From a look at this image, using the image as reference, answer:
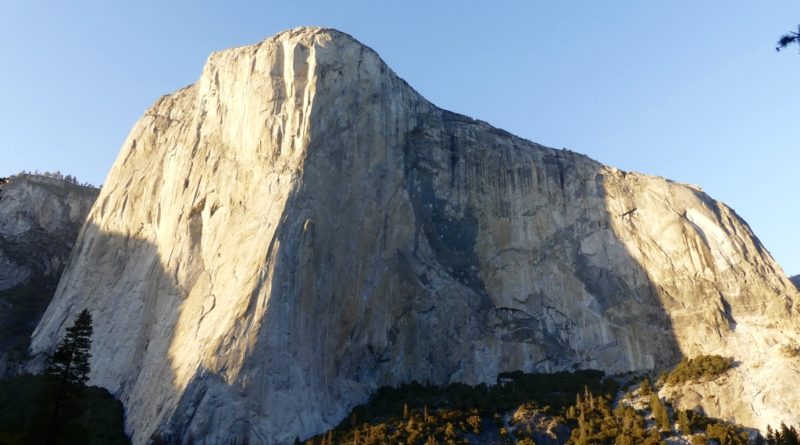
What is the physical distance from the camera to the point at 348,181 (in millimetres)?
55750

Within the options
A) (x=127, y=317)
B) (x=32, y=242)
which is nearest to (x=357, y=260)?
(x=127, y=317)

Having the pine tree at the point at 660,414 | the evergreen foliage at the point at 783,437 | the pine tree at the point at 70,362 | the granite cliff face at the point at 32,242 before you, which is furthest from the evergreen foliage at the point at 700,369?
the granite cliff face at the point at 32,242

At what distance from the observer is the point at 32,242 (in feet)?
241

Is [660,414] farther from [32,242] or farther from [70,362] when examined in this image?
[32,242]

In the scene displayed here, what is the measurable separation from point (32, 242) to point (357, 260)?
126ft

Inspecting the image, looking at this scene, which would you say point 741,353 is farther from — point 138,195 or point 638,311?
point 138,195

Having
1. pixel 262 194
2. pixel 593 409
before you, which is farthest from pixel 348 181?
pixel 593 409

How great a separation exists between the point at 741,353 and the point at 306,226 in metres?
30.8

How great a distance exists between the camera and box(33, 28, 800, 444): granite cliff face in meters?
46.4

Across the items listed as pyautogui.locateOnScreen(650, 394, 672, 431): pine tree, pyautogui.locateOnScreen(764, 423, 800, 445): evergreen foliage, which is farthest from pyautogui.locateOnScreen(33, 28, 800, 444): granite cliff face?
pyautogui.locateOnScreen(650, 394, 672, 431): pine tree

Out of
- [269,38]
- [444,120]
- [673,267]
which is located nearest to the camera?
[673,267]

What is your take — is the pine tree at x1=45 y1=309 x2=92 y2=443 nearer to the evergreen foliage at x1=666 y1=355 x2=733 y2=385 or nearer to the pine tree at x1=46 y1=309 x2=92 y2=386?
the pine tree at x1=46 y1=309 x2=92 y2=386

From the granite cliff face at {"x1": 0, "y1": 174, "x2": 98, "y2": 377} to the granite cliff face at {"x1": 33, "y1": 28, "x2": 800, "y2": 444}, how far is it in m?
6.06

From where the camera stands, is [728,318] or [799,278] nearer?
[728,318]
